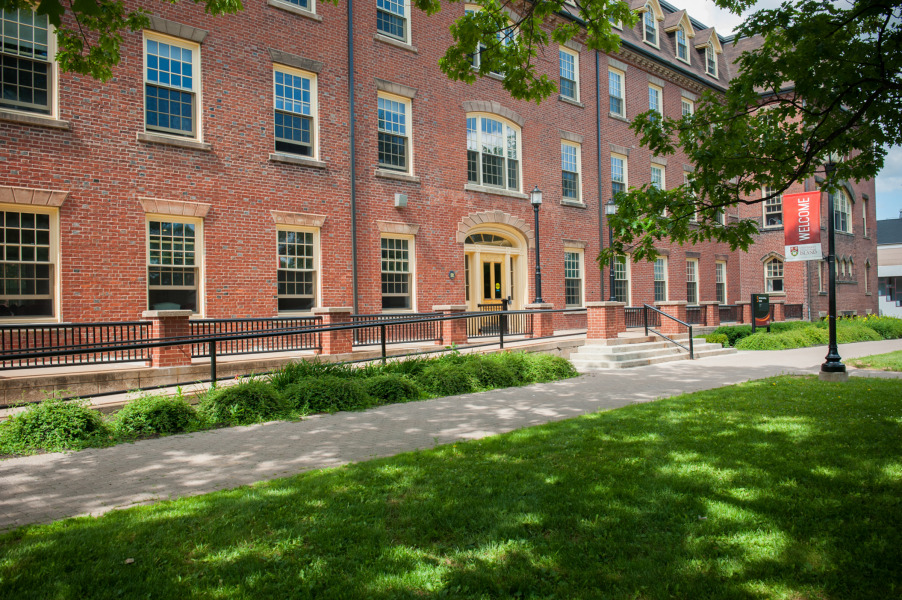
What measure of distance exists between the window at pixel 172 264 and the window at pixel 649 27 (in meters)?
21.4

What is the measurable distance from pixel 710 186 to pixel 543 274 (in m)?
12.9

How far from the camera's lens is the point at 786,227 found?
1772 cm

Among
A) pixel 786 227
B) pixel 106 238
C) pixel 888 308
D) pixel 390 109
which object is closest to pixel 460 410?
pixel 106 238

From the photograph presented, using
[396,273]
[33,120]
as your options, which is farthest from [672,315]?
[33,120]

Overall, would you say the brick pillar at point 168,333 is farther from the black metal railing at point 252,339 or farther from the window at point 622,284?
the window at point 622,284

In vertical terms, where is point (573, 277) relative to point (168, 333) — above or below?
above

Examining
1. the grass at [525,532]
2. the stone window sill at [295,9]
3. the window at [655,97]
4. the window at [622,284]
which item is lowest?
the grass at [525,532]

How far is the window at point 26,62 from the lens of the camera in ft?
35.4

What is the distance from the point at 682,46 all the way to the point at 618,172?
892 cm

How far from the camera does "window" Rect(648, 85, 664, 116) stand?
82.6 feet

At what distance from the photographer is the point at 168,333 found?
33.7 feet

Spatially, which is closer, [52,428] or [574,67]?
[52,428]

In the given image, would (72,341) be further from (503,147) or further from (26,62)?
(503,147)

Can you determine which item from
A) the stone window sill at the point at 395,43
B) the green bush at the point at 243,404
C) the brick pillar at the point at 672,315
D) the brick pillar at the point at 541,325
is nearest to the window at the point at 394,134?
the stone window sill at the point at 395,43
